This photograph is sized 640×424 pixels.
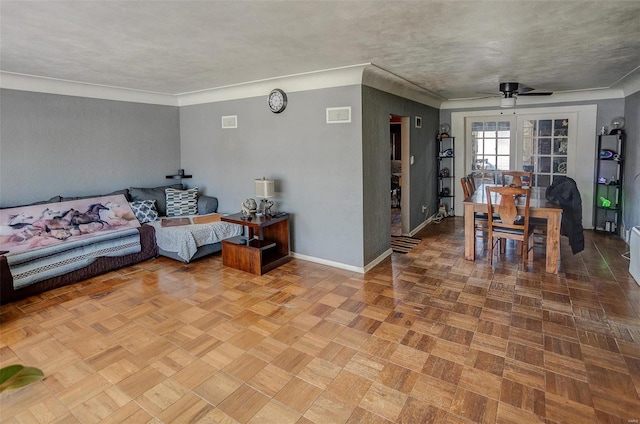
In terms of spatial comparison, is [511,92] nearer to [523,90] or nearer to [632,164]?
[523,90]

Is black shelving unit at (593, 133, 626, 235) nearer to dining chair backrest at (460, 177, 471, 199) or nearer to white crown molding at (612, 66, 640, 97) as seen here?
white crown molding at (612, 66, 640, 97)

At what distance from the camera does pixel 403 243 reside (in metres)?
5.35

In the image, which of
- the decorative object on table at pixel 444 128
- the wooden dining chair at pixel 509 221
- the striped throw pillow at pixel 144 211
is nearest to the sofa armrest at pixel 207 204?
the striped throw pillow at pixel 144 211

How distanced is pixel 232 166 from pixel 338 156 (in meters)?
1.82

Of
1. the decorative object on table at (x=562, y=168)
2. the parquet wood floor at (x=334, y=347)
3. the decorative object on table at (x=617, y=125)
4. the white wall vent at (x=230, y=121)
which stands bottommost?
the parquet wood floor at (x=334, y=347)

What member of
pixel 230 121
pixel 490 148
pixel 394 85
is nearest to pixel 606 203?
pixel 490 148

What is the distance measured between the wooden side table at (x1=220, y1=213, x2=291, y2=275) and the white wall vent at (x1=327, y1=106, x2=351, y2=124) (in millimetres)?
1284

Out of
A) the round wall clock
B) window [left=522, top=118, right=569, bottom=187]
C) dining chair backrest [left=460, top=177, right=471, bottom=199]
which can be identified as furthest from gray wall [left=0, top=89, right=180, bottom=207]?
window [left=522, top=118, right=569, bottom=187]

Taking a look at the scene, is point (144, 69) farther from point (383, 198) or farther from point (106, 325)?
point (383, 198)

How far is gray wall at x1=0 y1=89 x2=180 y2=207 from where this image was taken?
4250 mm

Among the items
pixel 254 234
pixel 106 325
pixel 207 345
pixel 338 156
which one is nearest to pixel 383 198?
pixel 338 156

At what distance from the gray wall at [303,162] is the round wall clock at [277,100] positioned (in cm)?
8

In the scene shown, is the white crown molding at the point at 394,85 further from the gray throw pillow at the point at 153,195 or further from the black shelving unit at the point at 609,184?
the gray throw pillow at the point at 153,195

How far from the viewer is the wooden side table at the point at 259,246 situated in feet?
13.8
